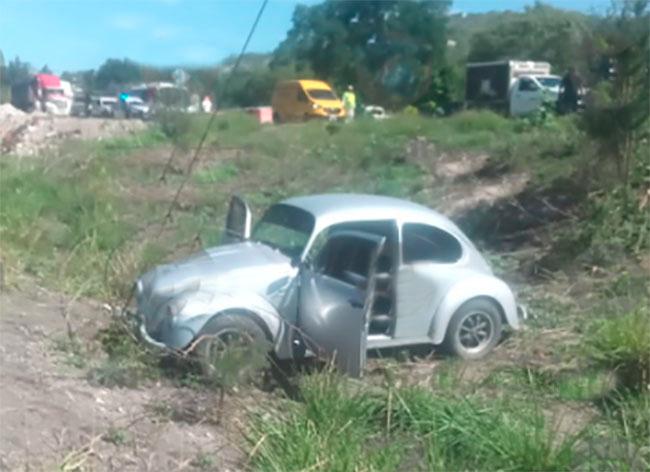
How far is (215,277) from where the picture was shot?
10133 mm

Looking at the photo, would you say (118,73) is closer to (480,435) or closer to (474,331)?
(474,331)

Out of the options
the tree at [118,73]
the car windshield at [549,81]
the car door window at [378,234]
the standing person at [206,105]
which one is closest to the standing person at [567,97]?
the standing person at [206,105]

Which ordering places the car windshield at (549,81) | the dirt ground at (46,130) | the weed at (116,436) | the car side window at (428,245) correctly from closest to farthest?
the weed at (116,436), the car side window at (428,245), the dirt ground at (46,130), the car windshield at (549,81)

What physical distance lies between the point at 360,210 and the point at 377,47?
31.8 meters

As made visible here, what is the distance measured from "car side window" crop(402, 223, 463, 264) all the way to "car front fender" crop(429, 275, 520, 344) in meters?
0.29

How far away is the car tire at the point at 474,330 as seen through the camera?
36.3ft

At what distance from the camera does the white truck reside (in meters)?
38.3

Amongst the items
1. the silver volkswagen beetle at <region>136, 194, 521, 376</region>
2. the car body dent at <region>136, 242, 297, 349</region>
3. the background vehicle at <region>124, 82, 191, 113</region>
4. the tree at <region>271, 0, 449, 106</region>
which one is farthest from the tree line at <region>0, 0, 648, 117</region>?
the car body dent at <region>136, 242, 297, 349</region>

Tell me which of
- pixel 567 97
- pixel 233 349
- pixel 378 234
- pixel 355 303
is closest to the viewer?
pixel 233 349

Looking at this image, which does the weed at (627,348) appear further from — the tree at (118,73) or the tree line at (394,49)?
the tree line at (394,49)

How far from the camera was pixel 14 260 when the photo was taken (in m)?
13.8

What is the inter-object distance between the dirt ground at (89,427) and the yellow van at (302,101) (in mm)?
28778

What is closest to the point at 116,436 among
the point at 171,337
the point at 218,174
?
the point at 171,337

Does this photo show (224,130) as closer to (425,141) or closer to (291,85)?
(425,141)
